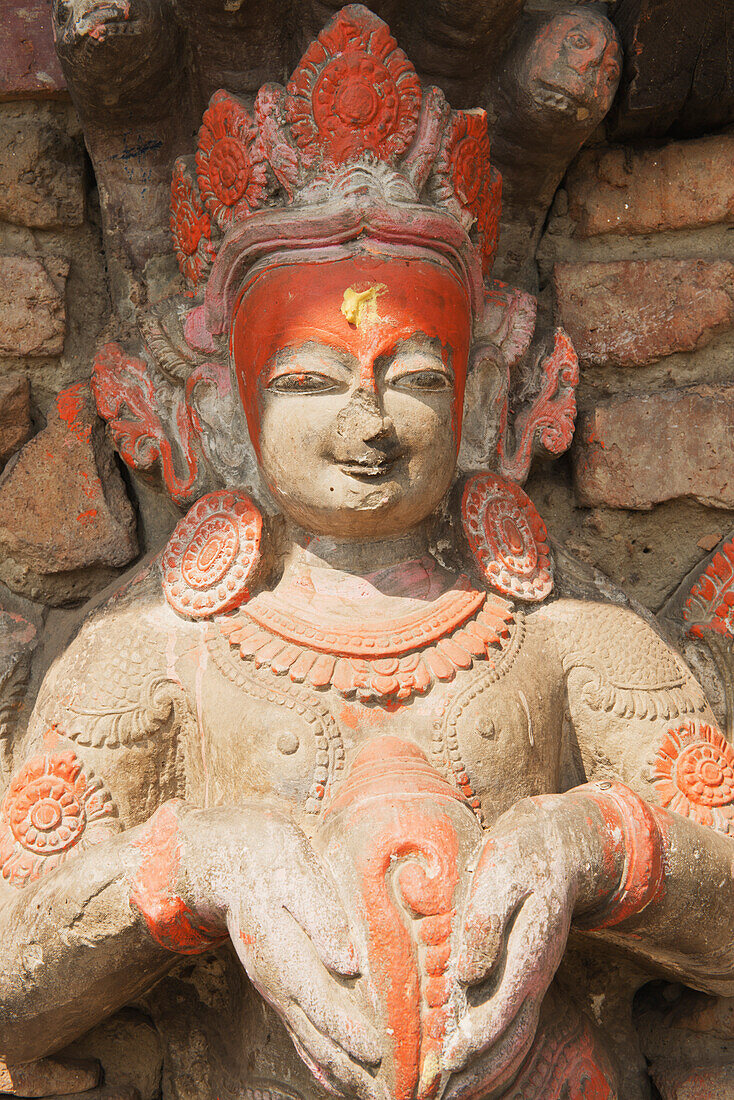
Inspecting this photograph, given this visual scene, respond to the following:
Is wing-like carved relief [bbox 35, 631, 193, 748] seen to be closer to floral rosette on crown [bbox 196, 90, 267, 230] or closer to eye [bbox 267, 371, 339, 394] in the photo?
eye [bbox 267, 371, 339, 394]

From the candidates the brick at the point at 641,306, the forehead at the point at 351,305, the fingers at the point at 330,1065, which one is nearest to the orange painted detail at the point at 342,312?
the forehead at the point at 351,305

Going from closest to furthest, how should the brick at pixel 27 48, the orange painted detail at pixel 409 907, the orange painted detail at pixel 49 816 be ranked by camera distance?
the orange painted detail at pixel 409 907, the orange painted detail at pixel 49 816, the brick at pixel 27 48

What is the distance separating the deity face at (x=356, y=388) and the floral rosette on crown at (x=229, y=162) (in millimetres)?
140

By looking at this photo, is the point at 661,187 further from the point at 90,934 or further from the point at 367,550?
the point at 90,934

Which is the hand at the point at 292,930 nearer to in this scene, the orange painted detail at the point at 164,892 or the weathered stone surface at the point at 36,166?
the orange painted detail at the point at 164,892

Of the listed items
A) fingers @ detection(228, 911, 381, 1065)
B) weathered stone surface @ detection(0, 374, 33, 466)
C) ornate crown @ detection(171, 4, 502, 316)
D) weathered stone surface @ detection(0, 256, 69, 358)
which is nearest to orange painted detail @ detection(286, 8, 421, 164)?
ornate crown @ detection(171, 4, 502, 316)

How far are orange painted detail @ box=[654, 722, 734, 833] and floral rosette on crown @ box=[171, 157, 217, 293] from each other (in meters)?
1.11

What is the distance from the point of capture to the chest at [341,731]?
5.39 ft

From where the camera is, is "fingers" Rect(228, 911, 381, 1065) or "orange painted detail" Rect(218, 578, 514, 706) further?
"orange painted detail" Rect(218, 578, 514, 706)

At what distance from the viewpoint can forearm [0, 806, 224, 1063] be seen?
1.46 metres

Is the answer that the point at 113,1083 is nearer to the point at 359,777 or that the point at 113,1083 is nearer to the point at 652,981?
the point at 359,777

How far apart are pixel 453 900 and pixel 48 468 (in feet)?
3.53

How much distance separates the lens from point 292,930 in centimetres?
138

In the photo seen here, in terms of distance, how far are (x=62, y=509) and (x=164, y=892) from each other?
79 centimetres
